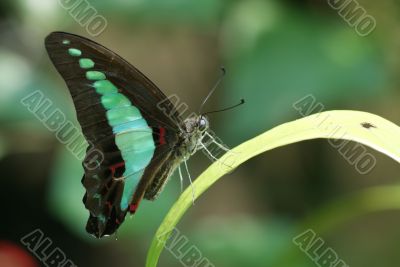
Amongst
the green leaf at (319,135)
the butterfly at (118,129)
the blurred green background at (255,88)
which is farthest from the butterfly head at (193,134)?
the green leaf at (319,135)

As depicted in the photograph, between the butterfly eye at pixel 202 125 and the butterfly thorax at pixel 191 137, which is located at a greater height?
the butterfly eye at pixel 202 125

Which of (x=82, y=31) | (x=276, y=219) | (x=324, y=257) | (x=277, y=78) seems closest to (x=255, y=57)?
(x=277, y=78)

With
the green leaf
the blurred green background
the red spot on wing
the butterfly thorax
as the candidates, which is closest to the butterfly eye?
the butterfly thorax

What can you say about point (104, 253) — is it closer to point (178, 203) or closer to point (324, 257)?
point (324, 257)

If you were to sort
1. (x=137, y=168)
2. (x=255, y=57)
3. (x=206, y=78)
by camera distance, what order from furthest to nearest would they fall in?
1. (x=206, y=78)
2. (x=255, y=57)
3. (x=137, y=168)

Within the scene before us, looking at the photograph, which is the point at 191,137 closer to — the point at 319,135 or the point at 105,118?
the point at 105,118

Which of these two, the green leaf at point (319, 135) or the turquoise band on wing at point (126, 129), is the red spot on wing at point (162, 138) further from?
the green leaf at point (319, 135)

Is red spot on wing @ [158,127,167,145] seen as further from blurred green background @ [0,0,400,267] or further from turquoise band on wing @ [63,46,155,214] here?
blurred green background @ [0,0,400,267]
